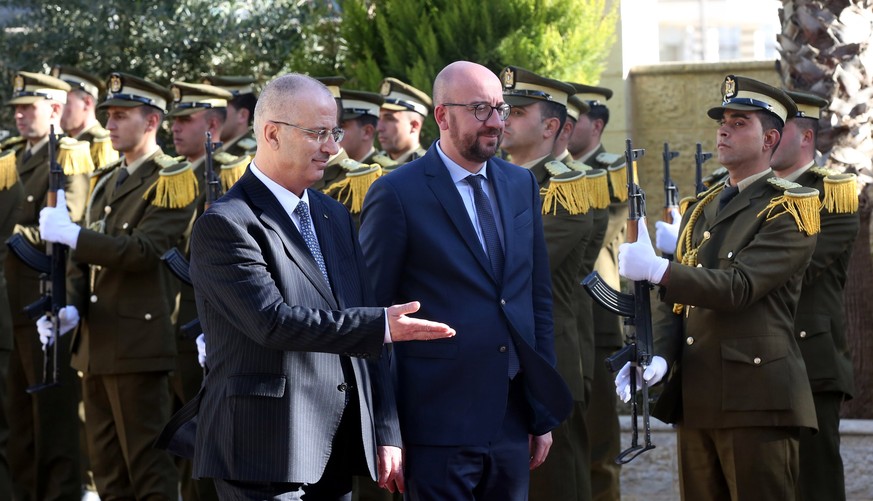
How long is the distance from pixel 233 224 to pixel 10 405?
4.68m

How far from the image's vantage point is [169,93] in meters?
7.91

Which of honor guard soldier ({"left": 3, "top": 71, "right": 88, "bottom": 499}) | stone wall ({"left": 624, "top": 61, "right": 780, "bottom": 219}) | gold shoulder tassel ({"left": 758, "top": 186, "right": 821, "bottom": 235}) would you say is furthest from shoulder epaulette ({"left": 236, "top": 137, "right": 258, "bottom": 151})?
stone wall ({"left": 624, "top": 61, "right": 780, "bottom": 219})

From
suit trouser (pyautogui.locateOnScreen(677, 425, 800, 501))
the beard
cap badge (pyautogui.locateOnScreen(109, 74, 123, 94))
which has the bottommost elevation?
suit trouser (pyautogui.locateOnScreen(677, 425, 800, 501))

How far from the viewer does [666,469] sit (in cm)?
854

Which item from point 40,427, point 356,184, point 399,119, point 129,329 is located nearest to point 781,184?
point 356,184

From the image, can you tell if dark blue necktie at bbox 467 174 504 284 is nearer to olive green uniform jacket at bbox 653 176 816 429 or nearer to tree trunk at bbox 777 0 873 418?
olive green uniform jacket at bbox 653 176 816 429

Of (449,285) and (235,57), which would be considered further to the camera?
(235,57)

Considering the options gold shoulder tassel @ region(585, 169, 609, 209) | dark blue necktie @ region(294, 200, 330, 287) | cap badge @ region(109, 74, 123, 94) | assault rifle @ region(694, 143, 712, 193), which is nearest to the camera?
dark blue necktie @ region(294, 200, 330, 287)

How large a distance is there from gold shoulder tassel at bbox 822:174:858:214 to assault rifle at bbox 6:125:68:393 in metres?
3.75

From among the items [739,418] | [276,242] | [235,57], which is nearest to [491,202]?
[276,242]

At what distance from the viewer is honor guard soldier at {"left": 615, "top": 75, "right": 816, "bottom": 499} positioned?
5.58m

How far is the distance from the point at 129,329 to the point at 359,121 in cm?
203

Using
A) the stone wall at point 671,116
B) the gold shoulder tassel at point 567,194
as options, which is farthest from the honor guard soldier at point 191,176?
the stone wall at point 671,116

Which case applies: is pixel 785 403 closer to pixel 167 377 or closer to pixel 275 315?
pixel 275 315
